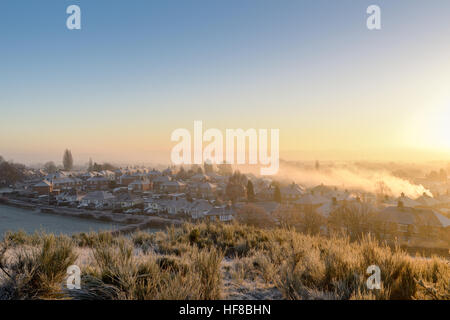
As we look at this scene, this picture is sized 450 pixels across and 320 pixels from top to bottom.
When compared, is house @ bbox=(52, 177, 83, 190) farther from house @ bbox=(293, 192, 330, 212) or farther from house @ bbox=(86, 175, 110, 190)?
house @ bbox=(293, 192, 330, 212)

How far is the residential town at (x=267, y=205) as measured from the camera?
2266cm

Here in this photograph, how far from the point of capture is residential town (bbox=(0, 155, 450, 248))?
22.7 m

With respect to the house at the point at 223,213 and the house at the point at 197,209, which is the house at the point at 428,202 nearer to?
the house at the point at 223,213

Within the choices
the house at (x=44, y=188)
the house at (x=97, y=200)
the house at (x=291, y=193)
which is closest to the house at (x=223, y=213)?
the house at (x=291, y=193)

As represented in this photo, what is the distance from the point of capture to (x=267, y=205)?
3856 centimetres

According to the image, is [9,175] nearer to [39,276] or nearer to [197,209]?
[197,209]

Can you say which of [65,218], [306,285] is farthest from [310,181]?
[306,285]

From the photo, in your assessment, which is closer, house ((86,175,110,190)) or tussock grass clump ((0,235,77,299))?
tussock grass clump ((0,235,77,299))

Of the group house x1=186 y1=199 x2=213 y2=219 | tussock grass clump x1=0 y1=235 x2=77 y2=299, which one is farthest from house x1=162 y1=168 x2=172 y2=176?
tussock grass clump x1=0 y1=235 x2=77 y2=299
